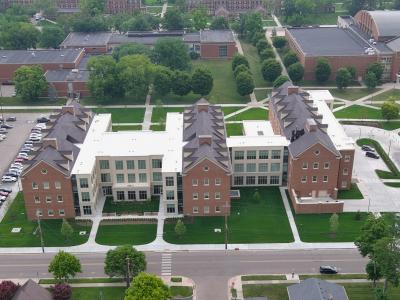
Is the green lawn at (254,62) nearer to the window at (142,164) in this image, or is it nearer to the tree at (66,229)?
the window at (142,164)

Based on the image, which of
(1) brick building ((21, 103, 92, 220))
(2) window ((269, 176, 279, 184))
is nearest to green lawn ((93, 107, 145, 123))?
(1) brick building ((21, 103, 92, 220))

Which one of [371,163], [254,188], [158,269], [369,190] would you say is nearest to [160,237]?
[158,269]

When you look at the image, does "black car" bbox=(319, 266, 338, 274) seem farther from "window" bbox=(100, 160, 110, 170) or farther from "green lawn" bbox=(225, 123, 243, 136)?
"green lawn" bbox=(225, 123, 243, 136)

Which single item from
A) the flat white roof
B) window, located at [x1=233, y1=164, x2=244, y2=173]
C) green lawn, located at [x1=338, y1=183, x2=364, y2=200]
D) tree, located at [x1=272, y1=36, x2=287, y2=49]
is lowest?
green lawn, located at [x1=338, y1=183, x2=364, y2=200]

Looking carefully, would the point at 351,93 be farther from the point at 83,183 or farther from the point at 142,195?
the point at 83,183

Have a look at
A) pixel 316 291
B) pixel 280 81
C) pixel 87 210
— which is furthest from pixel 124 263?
pixel 280 81
